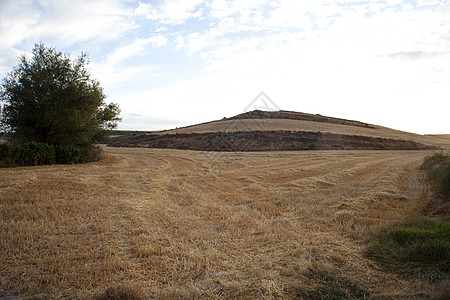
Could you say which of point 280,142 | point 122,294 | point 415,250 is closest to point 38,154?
point 122,294

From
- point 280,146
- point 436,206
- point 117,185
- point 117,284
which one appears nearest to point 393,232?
point 436,206

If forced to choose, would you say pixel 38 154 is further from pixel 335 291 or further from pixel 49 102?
pixel 335 291

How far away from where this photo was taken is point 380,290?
12.5 feet

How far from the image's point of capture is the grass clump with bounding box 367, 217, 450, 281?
13.9ft

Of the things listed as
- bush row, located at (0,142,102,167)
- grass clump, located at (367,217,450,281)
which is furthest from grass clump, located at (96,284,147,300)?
bush row, located at (0,142,102,167)

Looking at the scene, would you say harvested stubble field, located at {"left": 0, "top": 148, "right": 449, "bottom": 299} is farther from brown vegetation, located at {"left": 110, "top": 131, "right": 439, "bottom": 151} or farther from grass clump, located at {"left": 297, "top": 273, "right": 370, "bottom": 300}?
brown vegetation, located at {"left": 110, "top": 131, "right": 439, "bottom": 151}

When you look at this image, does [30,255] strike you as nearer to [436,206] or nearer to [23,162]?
[436,206]

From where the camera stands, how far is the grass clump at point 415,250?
167 inches

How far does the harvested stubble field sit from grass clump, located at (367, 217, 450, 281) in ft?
0.92

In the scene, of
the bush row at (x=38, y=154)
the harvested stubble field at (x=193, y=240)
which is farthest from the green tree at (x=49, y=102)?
the harvested stubble field at (x=193, y=240)

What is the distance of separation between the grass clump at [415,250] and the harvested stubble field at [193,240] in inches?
11.0

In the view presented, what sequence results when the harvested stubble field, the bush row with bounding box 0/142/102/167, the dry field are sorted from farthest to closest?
1. the dry field
2. the bush row with bounding box 0/142/102/167
3. the harvested stubble field

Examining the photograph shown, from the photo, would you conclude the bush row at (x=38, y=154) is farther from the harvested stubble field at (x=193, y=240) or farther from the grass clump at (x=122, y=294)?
the grass clump at (x=122, y=294)

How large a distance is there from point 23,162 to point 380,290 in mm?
17539
